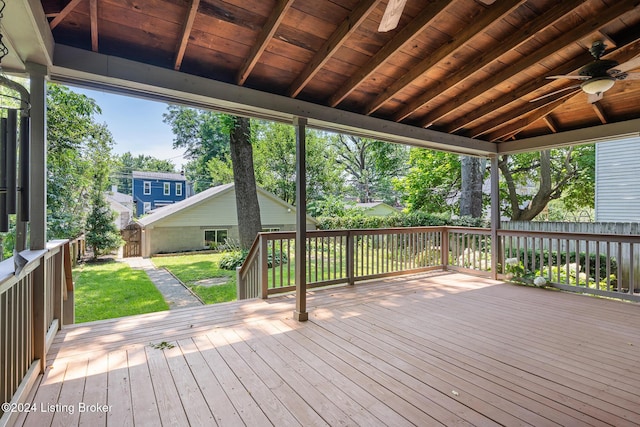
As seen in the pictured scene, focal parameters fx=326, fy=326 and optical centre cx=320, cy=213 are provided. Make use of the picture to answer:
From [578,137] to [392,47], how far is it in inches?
147

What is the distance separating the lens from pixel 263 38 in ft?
8.87

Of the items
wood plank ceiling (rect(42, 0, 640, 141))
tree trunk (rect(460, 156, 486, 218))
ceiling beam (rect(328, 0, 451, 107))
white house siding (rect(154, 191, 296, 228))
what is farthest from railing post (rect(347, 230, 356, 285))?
white house siding (rect(154, 191, 296, 228))

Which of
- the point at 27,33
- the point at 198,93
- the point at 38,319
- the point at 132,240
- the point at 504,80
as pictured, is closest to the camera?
the point at 27,33

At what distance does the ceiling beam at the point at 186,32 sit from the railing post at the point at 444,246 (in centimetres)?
544

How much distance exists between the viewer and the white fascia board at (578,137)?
443cm

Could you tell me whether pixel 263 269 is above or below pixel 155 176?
below

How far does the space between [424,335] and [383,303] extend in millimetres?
1144

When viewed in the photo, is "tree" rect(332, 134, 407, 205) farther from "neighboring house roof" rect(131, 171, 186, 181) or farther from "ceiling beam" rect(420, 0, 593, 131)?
"ceiling beam" rect(420, 0, 593, 131)

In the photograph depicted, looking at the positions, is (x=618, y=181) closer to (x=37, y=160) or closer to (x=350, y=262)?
(x=350, y=262)

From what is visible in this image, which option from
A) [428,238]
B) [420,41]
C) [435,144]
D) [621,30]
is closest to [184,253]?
[428,238]

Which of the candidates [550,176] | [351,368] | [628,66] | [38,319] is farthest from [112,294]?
[550,176]

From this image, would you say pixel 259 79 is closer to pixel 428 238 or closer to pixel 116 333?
pixel 116 333

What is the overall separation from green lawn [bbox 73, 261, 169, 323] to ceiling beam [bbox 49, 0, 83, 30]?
5.81 meters

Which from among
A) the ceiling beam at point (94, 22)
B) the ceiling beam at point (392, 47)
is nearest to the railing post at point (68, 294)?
the ceiling beam at point (94, 22)
